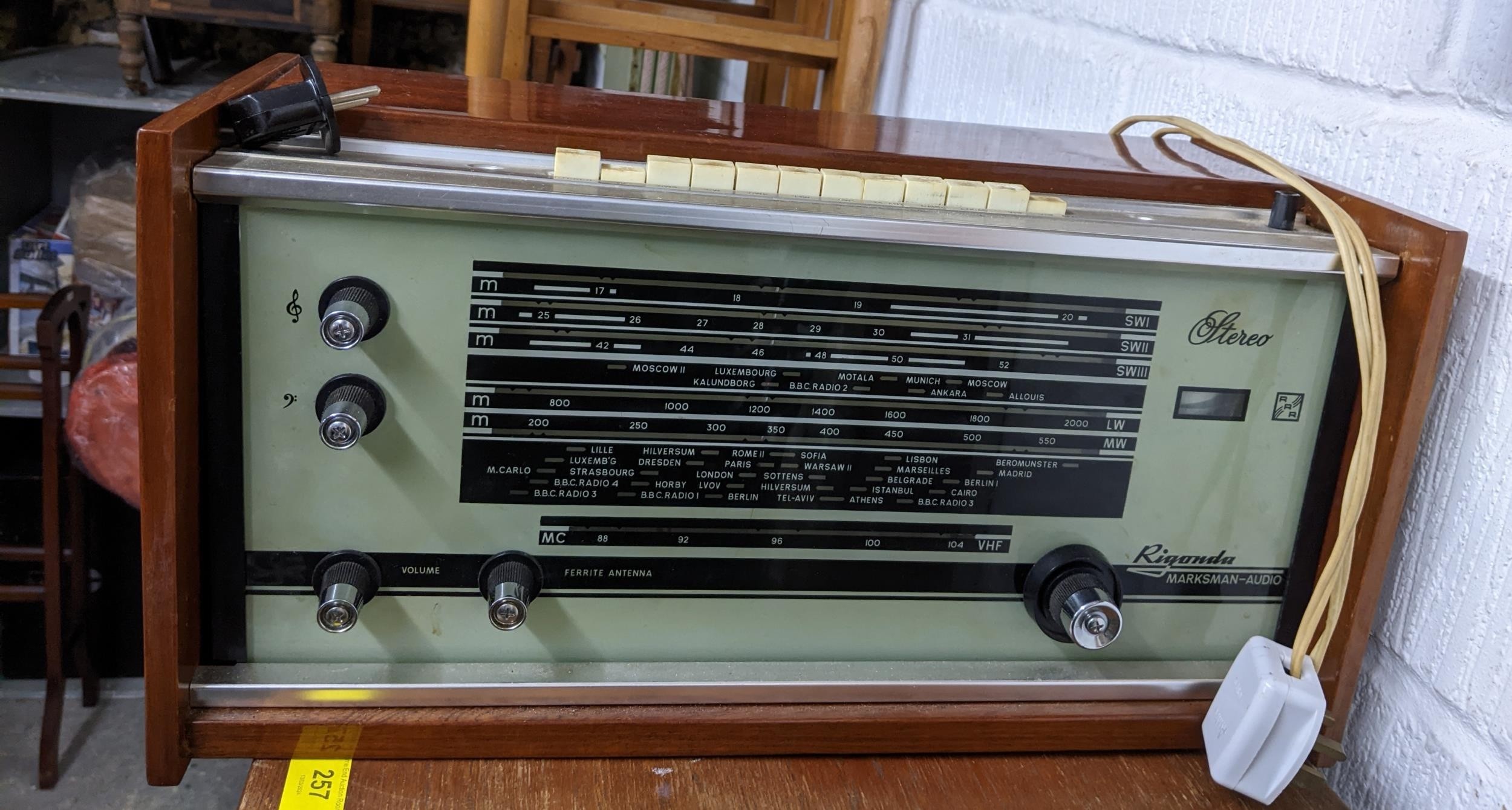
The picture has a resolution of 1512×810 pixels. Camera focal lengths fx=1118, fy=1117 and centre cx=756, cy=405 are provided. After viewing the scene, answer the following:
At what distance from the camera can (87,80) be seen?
2336 mm

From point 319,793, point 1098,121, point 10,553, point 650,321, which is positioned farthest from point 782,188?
point 10,553

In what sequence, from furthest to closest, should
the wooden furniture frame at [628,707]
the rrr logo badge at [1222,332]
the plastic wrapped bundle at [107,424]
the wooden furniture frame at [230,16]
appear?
the wooden furniture frame at [230,16], the plastic wrapped bundle at [107,424], the rrr logo badge at [1222,332], the wooden furniture frame at [628,707]

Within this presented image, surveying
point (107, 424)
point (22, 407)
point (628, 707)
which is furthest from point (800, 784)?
point (22, 407)

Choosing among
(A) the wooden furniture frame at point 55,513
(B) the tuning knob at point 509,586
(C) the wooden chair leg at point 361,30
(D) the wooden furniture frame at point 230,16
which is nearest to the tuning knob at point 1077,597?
(B) the tuning knob at point 509,586

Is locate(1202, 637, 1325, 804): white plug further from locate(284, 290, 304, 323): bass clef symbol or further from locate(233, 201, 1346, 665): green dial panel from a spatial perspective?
locate(284, 290, 304, 323): bass clef symbol

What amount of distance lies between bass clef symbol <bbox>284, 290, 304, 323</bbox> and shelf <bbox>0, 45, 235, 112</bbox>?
5.96 ft

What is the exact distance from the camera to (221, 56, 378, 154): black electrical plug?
1.66ft

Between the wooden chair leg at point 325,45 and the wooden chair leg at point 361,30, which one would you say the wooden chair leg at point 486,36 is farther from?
the wooden chair leg at point 361,30

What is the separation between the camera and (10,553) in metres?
2.08

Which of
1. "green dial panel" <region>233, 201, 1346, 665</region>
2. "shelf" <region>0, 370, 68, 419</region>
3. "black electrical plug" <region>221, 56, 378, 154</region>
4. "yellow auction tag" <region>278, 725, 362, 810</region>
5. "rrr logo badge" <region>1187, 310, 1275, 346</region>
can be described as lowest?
"shelf" <region>0, 370, 68, 419</region>

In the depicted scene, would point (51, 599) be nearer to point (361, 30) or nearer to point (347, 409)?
point (361, 30)

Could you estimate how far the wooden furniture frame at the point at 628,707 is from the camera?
1.56 feet

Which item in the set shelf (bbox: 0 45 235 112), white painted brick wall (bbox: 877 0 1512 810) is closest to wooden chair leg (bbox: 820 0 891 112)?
white painted brick wall (bbox: 877 0 1512 810)

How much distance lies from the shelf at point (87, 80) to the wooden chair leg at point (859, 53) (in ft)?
4.23
